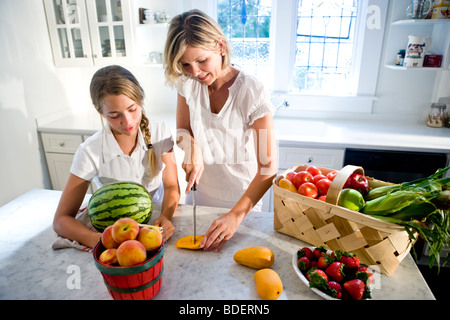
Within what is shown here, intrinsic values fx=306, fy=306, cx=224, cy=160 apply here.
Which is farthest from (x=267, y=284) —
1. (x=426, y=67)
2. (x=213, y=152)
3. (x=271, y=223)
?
(x=426, y=67)

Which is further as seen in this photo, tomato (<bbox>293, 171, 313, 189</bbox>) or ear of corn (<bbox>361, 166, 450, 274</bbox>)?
tomato (<bbox>293, 171, 313, 189</bbox>)

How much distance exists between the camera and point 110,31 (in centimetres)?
252

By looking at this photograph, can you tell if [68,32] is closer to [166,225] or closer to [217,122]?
[217,122]

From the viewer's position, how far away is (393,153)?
2078 millimetres

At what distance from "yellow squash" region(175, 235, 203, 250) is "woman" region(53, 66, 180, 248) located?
0.21 feet

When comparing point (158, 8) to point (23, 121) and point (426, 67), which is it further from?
point (426, 67)

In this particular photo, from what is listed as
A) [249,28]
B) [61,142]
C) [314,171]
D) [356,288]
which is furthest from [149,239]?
[249,28]

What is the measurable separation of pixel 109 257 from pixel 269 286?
418 mm

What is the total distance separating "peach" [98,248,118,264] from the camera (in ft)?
2.44

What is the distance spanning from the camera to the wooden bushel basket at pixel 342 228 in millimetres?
870

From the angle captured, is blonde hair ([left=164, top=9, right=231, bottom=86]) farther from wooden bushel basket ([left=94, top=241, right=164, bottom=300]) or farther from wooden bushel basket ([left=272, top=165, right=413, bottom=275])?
wooden bushel basket ([left=94, top=241, right=164, bottom=300])

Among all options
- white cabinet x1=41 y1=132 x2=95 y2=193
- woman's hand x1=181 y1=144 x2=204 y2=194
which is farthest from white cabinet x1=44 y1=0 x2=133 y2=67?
woman's hand x1=181 y1=144 x2=204 y2=194

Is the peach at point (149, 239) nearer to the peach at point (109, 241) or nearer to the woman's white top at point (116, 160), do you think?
the peach at point (109, 241)

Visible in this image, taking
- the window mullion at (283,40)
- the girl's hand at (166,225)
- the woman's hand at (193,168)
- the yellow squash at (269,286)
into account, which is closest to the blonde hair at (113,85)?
the woman's hand at (193,168)
